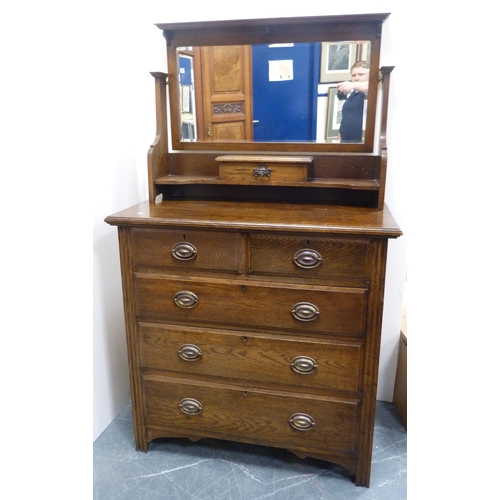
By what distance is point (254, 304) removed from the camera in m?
1.40

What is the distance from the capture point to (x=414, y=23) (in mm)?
1414

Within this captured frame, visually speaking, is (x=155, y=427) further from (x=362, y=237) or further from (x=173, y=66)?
(x=173, y=66)

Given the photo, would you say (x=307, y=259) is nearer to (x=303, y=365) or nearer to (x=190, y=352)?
(x=303, y=365)

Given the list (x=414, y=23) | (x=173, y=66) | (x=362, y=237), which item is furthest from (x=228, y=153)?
(x=414, y=23)

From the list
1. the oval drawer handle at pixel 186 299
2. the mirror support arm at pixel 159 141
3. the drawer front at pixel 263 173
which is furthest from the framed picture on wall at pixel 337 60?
the oval drawer handle at pixel 186 299

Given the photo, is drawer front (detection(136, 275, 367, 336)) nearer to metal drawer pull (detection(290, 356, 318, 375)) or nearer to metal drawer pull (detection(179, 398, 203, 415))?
metal drawer pull (detection(290, 356, 318, 375))

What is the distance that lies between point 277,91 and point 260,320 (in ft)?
2.78

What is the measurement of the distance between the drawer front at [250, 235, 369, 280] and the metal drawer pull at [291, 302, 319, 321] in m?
0.10

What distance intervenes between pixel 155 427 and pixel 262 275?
2.50 feet

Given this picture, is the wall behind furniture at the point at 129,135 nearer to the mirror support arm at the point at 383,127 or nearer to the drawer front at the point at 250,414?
the mirror support arm at the point at 383,127

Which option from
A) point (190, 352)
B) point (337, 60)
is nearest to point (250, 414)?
point (190, 352)

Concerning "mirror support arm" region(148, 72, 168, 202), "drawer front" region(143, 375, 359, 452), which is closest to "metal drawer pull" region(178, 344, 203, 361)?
"drawer front" region(143, 375, 359, 452)

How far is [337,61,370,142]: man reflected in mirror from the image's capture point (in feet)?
5.04

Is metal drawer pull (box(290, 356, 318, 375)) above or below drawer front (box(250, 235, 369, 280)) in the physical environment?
below
